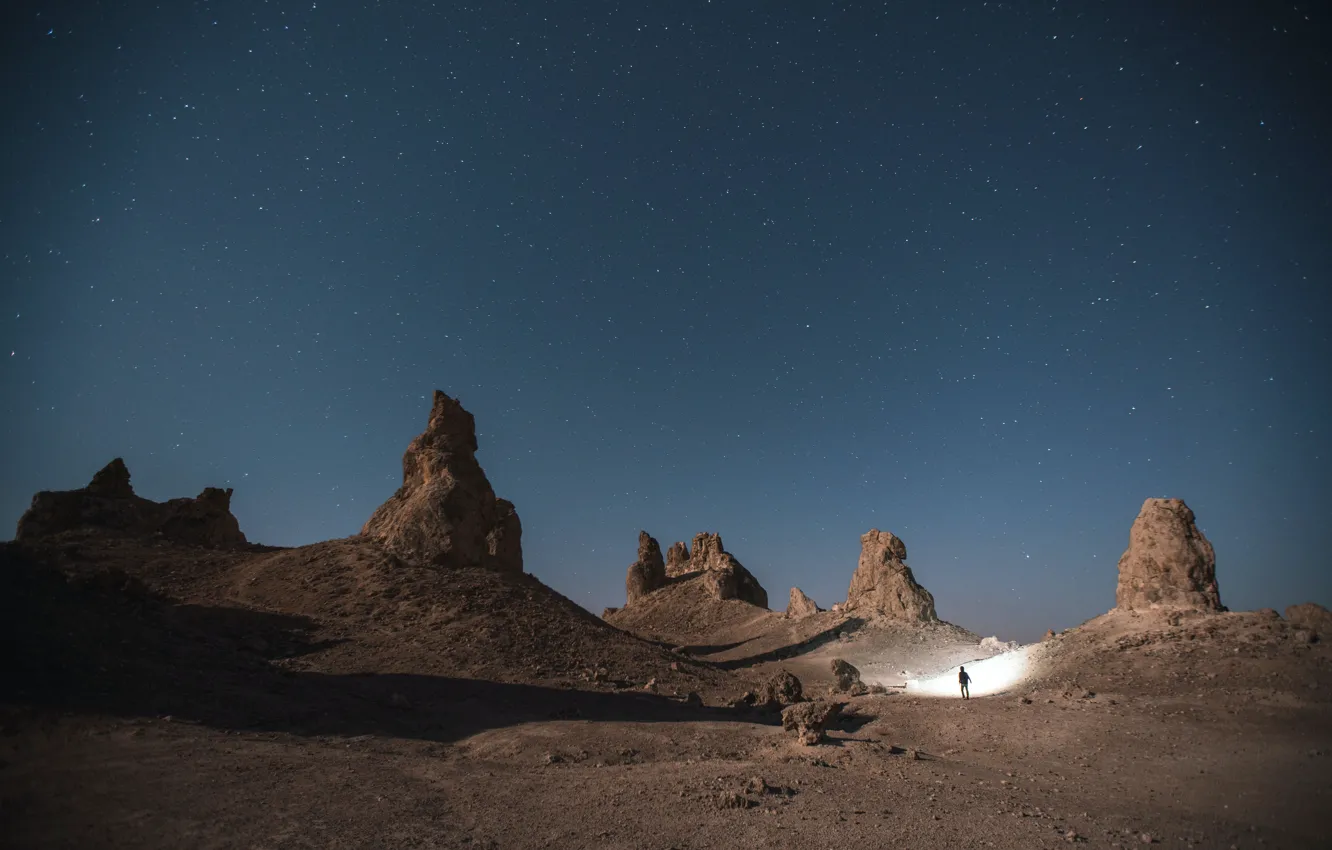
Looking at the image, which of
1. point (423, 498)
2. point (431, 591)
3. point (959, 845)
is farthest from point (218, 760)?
point (423, 498)

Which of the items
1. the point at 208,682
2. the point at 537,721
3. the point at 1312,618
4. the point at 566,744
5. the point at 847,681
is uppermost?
the point at 1312,618

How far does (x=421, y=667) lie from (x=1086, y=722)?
2196 centimetres

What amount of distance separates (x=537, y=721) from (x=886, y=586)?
38494 mm

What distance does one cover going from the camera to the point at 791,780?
12.5 meters

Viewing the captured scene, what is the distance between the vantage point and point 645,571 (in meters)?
74.6

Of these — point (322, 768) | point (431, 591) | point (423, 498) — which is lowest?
point (322, 768)

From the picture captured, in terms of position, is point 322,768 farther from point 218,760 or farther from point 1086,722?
point 1086,722

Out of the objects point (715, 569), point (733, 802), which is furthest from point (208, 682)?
point (715, 569)

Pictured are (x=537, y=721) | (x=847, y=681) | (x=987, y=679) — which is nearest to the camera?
(x=537, y=721)

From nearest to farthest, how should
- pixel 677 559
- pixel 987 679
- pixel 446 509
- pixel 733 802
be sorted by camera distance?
pixel 733 802 → pixel 987 679 → pixel 446 509 → pixel 677 559

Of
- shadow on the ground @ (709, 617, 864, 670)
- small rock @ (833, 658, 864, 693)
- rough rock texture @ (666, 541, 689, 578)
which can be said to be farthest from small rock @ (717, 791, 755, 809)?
rough rock texture @ (666, 541, 689, 578)

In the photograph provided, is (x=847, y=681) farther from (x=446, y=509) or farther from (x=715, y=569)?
(x=715, y=569)

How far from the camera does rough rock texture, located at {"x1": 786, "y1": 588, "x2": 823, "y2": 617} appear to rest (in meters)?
55.3

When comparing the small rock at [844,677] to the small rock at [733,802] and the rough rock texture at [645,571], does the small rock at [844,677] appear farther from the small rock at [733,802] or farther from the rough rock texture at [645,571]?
the rough rock texture at [645,571]
